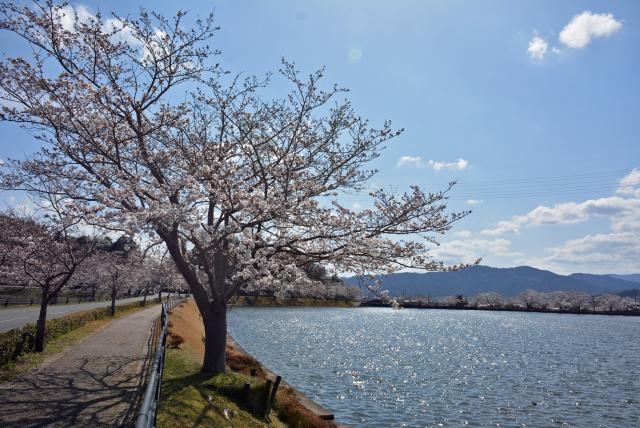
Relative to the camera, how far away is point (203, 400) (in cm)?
1124

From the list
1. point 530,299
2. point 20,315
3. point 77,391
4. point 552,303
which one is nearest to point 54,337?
point 77,391

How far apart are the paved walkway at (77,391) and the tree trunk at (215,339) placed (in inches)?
87.2

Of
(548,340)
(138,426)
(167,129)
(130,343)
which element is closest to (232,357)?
(130,343)

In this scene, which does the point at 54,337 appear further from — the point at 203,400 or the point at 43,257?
the point at 203,400

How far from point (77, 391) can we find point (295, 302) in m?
107

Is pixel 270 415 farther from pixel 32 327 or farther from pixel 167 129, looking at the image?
pixel 32 327

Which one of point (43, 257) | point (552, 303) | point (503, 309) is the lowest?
point (503, 309)

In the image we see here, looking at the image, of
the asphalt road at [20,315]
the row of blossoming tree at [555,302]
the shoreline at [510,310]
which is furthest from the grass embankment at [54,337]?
the row of blossoming tree at [555,302]

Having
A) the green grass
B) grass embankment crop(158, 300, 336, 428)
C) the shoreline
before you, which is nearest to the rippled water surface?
grass embankment crop(158, 300, 336, 428)

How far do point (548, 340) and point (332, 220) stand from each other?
4457cm

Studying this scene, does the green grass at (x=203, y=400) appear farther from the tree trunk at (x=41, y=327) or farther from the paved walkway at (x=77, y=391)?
the tree trunk at (x=41, y=327)

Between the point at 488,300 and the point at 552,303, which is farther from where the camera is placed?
the point at 488,300

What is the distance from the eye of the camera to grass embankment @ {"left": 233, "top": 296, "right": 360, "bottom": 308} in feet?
347

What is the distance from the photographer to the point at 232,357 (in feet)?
71.7
